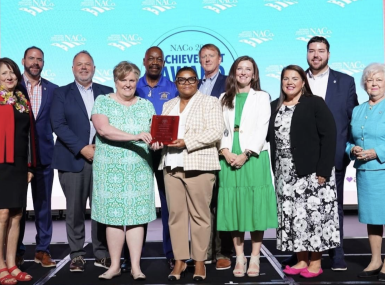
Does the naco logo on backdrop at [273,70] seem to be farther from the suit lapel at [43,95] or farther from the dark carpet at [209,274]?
the suit lapel at [43,95]

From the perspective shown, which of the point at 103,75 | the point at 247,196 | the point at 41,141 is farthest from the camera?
the point at 103,75

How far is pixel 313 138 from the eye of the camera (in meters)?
3.98

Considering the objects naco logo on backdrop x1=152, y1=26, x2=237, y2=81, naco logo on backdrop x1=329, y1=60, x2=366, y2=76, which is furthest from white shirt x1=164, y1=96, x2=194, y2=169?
naco logo on backdrop x1=329, y1=60, x2=366, y2=76

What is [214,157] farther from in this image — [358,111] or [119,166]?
[358,111]

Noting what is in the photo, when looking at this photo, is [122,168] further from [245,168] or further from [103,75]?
[103,75]

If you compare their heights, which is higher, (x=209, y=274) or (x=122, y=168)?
(x=122, y=168)

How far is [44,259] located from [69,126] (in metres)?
1.15

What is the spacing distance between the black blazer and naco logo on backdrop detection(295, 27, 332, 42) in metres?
3.05

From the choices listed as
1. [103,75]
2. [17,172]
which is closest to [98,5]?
[103,75]

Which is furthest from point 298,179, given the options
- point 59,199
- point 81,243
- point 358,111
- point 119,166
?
point 59,199

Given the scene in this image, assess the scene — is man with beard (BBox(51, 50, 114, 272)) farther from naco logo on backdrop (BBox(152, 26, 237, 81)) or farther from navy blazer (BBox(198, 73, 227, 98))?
naco logo on backdrop (BBox(152, 26, 237, 81))

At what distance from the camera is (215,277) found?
4062 mm

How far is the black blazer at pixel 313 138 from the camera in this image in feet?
12.9

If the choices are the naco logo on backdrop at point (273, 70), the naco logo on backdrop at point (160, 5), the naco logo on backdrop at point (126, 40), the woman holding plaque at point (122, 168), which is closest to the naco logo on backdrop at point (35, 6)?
the naco logo on backdrop at point (126, 40)
